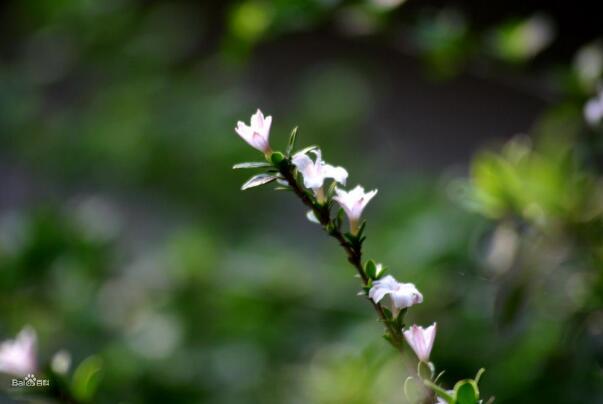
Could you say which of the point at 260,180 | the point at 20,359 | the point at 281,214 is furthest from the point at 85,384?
the point at 281,214

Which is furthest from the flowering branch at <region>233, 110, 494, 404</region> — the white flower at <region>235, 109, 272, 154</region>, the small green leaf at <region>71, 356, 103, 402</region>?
the small green leaf at <region>71, 356, 103, 402</region>

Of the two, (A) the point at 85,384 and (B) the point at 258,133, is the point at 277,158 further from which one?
(A) the point at 85,384

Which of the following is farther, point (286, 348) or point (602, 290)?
point (286, 348)

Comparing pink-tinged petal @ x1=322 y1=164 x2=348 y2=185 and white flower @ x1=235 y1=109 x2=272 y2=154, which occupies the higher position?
white flower @ x1=235 y1=109 x2=272 y2=154

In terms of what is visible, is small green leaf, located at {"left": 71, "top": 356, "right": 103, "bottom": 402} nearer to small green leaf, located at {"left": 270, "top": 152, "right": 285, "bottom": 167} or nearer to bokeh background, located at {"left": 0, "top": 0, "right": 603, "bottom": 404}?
bokeh background, located at {"left": 0, "top": 0, "right": 603, "bottom": 404}

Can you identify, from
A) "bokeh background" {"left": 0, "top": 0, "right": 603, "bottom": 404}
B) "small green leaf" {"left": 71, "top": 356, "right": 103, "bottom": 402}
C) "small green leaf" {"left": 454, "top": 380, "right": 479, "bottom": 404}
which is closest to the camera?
"small green leaf" {"left": 454, "top": 380, "right": 479, "bottom": 404}

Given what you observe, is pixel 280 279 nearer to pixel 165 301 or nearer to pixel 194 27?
pixel 165 301

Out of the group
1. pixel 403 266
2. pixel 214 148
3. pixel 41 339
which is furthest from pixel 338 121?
pixel 41 339

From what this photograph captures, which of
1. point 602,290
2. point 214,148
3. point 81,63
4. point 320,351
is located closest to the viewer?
point 602,290
